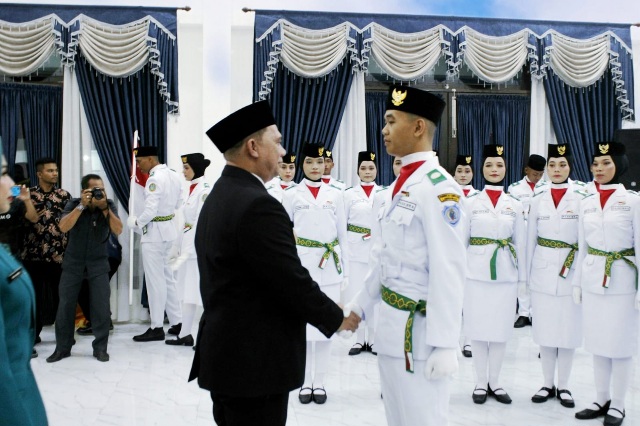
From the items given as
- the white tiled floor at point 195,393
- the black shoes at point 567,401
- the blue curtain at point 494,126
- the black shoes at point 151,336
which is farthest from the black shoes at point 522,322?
the black shoes at point 151,336

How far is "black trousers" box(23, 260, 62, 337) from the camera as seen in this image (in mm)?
5051

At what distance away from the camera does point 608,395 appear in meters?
3.44

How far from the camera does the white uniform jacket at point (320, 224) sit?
3887 mm

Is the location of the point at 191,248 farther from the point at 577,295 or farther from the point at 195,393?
the point at 577,295

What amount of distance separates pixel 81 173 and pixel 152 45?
4.46 ft

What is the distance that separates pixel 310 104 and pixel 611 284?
11.6 feet

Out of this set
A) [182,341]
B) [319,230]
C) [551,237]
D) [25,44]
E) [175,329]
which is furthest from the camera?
[25,44]

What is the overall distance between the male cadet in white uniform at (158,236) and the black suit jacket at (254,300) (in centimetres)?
369

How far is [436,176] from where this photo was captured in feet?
6.51

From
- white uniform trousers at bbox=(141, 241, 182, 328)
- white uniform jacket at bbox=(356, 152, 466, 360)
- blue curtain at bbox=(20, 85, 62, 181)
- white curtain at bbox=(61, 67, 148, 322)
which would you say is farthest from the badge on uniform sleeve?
blue curtain at bbox=(20, 85, 62, 181)

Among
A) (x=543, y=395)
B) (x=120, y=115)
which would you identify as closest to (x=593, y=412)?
(x=543, y=395)

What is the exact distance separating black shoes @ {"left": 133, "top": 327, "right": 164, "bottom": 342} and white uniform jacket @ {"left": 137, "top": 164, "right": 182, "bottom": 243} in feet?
2.48

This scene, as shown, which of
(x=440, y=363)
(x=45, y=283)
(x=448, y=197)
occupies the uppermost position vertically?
(x=448, y=197)

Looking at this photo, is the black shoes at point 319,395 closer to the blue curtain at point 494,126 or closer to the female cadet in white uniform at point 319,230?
the female cadet in white uniform at point 319,230
